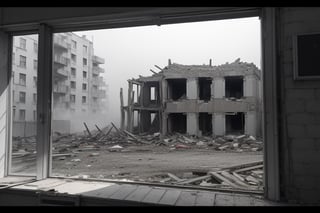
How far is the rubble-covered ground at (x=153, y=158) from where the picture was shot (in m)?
3.96

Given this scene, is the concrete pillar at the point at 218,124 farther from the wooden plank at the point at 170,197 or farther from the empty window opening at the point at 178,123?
the wooden plank at the point at 170,197

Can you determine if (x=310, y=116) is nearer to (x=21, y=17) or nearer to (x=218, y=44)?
(x=218, y=44)

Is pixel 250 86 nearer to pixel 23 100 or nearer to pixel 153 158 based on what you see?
pixel 153 158

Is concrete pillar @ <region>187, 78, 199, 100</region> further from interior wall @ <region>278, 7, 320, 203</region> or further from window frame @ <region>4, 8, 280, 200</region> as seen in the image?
interior wall @ <region>278, 7, 320, 203</region>

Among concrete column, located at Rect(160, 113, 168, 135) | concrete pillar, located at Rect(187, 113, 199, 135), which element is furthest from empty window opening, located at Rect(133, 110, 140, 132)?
concrete pillar, located at Rect(187, 113, 199, 135)

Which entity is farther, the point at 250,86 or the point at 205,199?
the point at 250,86

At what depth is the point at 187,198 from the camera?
2.29m

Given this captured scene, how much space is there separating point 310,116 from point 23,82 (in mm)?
3119

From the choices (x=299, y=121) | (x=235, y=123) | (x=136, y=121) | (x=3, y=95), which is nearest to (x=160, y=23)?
(x=299, y=121)

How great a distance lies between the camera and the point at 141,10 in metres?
2.57

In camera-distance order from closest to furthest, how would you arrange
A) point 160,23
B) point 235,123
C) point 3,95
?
1. point 160,23
2. point 3,95
3. point 235,123

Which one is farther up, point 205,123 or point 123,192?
point 205,123

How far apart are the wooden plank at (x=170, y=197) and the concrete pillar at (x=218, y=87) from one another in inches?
508

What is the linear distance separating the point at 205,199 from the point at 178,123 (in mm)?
15202
